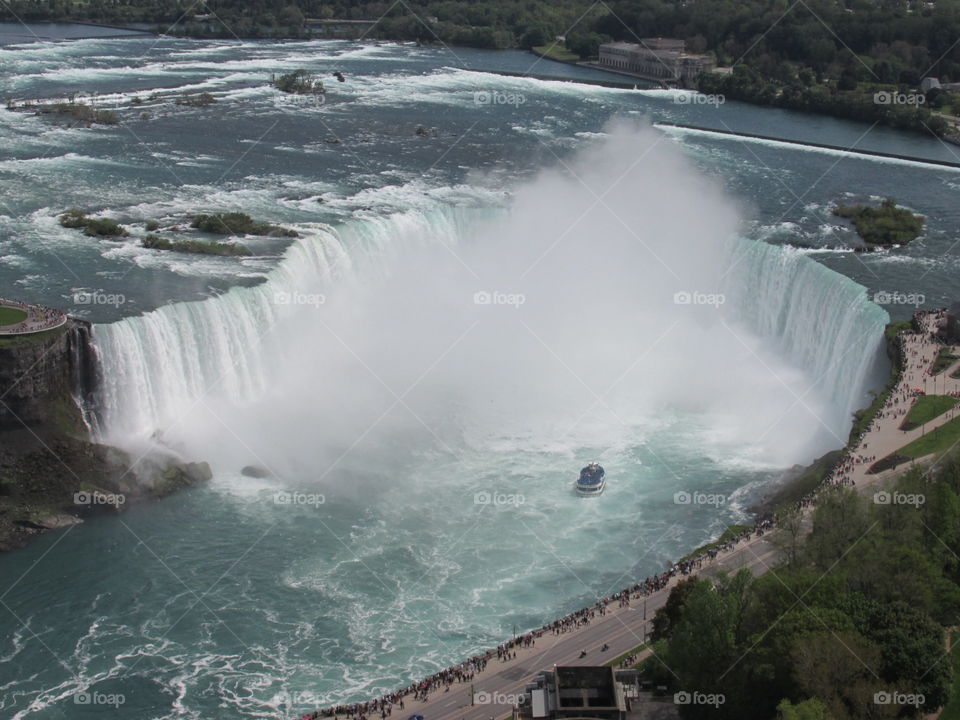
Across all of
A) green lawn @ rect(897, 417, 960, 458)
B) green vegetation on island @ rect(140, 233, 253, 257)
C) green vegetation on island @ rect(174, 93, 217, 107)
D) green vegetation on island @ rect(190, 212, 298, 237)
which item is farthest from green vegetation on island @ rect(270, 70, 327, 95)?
green lawn @ rect(897, 417, 960, 458)

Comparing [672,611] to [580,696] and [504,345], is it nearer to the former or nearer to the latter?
[580,696]

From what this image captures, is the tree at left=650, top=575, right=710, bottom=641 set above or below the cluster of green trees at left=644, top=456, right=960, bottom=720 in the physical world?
below

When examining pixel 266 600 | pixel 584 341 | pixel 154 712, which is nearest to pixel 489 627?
pixel 266 600

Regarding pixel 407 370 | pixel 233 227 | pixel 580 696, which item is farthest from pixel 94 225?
pixel 580 696

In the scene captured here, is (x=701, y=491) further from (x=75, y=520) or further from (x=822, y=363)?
(x=75, y=520)

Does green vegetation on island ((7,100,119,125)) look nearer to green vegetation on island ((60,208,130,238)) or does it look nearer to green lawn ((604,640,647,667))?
green vegetation on island ((60,208,130,238))

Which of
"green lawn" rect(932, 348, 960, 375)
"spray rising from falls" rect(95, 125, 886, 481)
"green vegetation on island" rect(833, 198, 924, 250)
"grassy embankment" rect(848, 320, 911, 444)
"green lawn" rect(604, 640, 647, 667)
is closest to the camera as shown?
"green lawn" rect(604, 640, 647, 667)

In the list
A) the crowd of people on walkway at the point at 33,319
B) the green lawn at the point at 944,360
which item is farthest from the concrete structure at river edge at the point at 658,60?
the crowd of people on walkway at the point at 33,319
